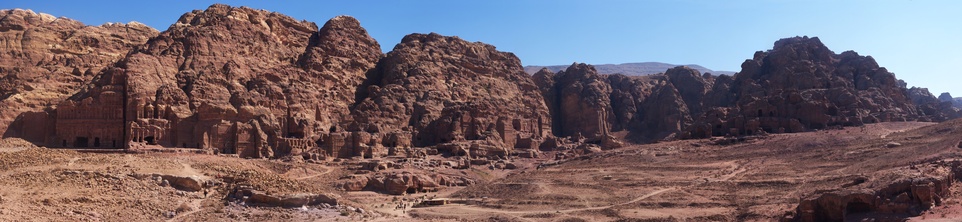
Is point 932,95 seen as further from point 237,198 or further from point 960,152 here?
point 237,198

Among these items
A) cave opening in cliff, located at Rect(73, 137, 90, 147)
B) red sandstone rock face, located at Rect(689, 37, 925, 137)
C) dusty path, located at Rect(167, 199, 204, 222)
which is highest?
red sandstone rock face, located at Rect(689, 37, 925, 137)

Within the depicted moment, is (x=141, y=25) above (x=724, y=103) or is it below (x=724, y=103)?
above

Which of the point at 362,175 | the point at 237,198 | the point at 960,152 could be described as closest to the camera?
the point at 237,198

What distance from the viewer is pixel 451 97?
83750mm

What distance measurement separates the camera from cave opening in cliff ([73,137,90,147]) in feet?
177

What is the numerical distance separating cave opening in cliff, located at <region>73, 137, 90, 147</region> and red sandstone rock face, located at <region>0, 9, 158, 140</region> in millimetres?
2375

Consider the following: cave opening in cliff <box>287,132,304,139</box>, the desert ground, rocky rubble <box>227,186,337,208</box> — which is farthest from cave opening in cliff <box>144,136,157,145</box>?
rocky rubble <box>227,186,337,208</box>

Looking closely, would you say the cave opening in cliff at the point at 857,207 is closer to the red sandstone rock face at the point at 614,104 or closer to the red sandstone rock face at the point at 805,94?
the red sandstone rock face at the point at 805,94

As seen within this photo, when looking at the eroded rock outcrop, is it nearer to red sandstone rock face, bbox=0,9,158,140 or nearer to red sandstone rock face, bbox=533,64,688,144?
red sandstone rock face, bbox=0,9,158,140

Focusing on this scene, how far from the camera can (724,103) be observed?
9206 centimetres

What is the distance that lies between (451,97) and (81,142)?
3878 cm

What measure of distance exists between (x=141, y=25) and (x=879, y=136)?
67761mm

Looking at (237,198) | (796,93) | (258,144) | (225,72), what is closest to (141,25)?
(225,72)

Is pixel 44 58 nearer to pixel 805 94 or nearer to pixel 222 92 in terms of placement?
pixel 222 92
